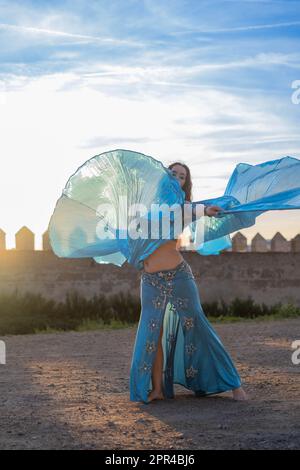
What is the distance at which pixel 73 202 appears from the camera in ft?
22.5

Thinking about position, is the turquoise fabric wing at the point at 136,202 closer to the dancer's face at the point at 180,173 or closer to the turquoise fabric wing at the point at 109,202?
the turquoise fabric wing at the point at 109,202

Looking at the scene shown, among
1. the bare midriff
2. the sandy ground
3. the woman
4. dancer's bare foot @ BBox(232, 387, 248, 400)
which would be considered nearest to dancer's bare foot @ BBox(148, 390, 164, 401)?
the woman

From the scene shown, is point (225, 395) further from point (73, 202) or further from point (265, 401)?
point (73, 202)

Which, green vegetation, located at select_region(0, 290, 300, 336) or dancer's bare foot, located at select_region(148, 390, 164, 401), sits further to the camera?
green vegetation, located at select_region(0, 290, 300, 336)

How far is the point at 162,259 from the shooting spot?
6.71m

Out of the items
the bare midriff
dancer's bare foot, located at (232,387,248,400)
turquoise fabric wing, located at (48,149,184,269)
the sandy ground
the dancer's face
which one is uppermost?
the dancer's face

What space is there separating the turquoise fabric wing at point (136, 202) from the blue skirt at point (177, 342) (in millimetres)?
295

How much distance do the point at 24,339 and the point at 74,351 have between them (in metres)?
1.92

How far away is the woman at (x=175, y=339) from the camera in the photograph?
672 cm

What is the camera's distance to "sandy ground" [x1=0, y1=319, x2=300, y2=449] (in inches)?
212

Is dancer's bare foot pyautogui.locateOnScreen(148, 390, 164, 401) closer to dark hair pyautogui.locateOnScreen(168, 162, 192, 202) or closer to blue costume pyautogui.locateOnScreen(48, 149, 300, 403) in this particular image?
blue costume pyautogui.locateOnScreen(48, 149, 300, 403)

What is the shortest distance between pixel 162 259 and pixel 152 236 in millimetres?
249

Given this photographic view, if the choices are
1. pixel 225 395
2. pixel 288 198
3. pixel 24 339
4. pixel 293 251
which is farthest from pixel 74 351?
pixel 293 251

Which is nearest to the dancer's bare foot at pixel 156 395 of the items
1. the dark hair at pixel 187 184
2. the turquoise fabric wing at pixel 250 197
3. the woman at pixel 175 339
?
the woman at pixel 175 339
